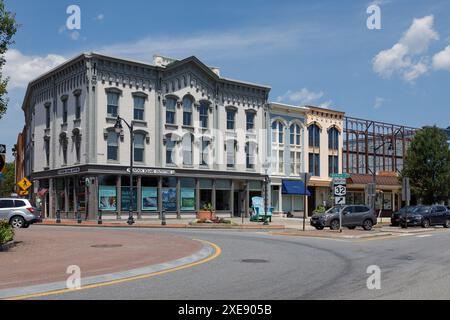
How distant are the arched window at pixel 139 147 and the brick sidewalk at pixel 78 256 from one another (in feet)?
75.2

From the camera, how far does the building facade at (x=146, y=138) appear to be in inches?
1647

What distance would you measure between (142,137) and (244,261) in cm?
3064

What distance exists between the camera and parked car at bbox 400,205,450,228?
3566cm

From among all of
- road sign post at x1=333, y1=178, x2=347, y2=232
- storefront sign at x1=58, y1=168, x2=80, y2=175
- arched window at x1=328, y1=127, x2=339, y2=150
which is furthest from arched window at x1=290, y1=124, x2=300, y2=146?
road sign post at x1=333, y1=178, x2=347, y2=232

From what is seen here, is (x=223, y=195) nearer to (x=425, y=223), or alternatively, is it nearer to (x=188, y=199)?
(x=188, y=199)

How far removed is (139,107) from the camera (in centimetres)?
4397

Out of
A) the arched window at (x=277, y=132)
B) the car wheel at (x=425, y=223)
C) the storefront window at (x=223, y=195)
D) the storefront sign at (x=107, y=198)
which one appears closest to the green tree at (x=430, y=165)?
the car wheel at (x=425, y=223)

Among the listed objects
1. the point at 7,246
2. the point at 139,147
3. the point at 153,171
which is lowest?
the point at 7,246

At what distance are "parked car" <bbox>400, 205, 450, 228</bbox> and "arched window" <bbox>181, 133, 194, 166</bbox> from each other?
18.7m

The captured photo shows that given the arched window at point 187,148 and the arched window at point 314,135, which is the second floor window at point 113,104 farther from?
the arched window at point 314,135

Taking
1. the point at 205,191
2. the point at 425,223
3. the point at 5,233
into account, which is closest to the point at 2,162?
the point at 5,233

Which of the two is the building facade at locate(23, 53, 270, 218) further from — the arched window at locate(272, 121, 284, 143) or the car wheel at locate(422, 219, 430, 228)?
the car wheel at locate(422, 219, 430, 228)

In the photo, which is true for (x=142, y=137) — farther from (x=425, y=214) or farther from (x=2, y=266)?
(x=2, y=266)

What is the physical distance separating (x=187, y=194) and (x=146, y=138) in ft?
20.6
